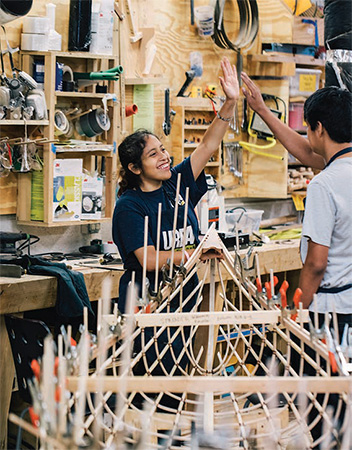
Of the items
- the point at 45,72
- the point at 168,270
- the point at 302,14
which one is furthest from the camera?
the point at 302,14

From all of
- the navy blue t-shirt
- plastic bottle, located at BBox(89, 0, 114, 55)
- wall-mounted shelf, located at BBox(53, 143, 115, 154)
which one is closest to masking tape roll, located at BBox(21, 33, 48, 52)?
plastic bottle, located at BBox(89, 0, 114, 55)

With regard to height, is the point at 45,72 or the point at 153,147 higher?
the point at 45,72

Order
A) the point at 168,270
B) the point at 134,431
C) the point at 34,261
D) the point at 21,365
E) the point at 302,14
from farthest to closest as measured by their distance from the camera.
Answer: the point at 302,14
the point at 34,261
the point at 21,365
the point at 168,270
the point at 134,431

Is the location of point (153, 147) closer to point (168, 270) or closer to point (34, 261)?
point (168, 270)

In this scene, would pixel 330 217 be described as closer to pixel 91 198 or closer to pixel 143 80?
pixel 91 198

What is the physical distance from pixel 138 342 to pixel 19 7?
5.22 feet

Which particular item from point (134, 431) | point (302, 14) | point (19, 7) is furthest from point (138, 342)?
point (302, 14)

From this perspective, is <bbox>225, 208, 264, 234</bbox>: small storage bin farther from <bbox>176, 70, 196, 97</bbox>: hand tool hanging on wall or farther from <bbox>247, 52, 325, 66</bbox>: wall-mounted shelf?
<bbox>247, 52, 325, 66</bbox>: wall-mounted shelf

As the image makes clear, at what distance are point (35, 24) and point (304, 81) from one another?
261cm

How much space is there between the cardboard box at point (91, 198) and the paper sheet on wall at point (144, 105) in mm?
653

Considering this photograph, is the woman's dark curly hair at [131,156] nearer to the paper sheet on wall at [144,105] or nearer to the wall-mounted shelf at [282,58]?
the paper sheet on wall at [144,105]

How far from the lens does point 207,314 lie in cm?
272

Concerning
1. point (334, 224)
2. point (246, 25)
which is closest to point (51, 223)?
point (334, 224)

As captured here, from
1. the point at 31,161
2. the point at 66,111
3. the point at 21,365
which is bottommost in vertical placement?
the point at 21,365
